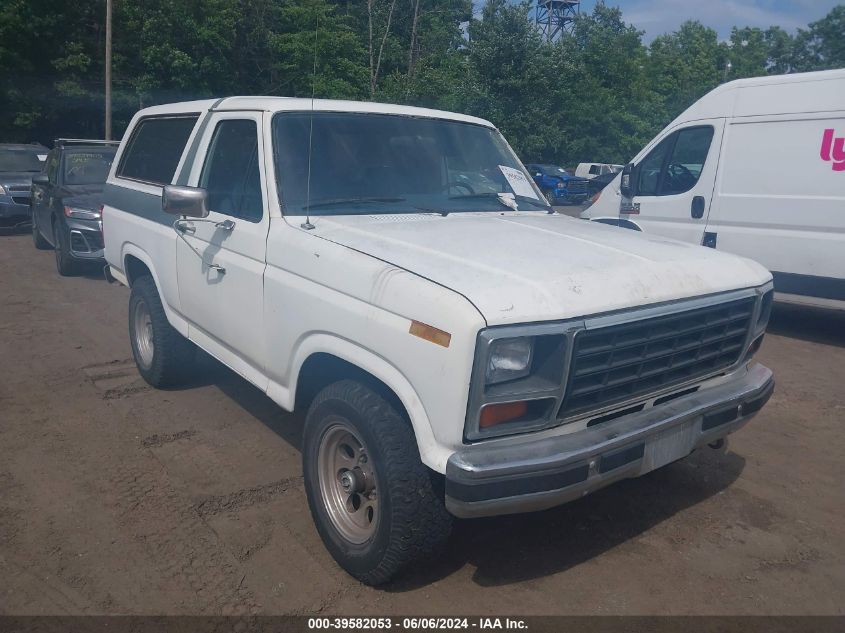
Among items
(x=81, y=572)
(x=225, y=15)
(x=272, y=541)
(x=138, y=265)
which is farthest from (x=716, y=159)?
(x=225, y=15)

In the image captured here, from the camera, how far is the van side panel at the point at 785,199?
729 centimetres

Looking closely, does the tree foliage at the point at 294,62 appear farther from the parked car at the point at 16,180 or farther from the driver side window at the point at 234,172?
the driver side window at the point at 234,172

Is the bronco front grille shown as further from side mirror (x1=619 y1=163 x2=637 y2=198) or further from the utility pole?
the utility pole

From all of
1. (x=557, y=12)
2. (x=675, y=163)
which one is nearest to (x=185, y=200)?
(x=675, y=163)

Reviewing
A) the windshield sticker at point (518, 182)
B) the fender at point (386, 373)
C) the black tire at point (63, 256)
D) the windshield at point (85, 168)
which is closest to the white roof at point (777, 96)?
the windshield sticker at point (518, 182)

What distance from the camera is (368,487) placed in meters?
3.30

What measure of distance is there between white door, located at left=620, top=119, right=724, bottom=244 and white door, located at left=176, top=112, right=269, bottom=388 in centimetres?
562

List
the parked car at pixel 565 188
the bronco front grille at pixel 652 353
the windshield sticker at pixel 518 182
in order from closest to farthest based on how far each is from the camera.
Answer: the bronco front grille at pixel 652 353
the windshield sticker at pixel 518 182
the parked car at pixel 565 188

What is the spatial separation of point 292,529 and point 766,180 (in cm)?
631

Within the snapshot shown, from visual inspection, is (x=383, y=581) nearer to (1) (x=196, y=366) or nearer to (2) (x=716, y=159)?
(1) (x=196, y=366)

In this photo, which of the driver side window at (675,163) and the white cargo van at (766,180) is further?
the driver side window at (675,163)

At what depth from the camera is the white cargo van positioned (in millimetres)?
7301

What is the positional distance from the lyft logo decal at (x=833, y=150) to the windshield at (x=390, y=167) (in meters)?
3.96

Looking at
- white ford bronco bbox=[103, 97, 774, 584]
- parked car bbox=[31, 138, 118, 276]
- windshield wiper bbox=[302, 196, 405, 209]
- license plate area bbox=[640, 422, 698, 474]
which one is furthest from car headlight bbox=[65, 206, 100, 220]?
license plate area bbox=[640, 422, 698, 474]
